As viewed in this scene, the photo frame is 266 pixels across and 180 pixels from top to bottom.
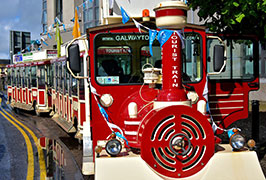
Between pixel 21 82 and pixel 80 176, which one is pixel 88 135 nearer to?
pixel 80 176

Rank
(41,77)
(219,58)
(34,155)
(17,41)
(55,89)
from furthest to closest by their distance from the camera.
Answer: (17,41), (41,77), (55,89), (34,155), (219,58)

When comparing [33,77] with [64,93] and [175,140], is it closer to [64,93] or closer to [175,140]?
[64,93]

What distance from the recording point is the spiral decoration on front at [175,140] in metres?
3.51

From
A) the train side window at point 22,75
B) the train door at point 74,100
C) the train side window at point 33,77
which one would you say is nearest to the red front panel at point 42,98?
the train side window at point 33,77

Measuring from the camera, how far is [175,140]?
11.5 ft

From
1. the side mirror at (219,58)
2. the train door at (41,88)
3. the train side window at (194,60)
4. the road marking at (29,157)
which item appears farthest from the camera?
the train door at (41,88)

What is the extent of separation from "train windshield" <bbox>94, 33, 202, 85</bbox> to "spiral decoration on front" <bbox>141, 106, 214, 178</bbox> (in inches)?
71.5

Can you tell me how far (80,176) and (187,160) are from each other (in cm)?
341

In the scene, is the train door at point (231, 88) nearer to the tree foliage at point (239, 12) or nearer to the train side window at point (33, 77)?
the tree foliage at point (239, 12)

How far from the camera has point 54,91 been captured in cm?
1334

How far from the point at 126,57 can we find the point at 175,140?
7.05 feet

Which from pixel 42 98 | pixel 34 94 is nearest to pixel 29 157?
pixel 42 98

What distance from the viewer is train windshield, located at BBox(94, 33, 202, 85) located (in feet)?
17.1

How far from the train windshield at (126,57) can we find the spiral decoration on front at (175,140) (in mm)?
1816
